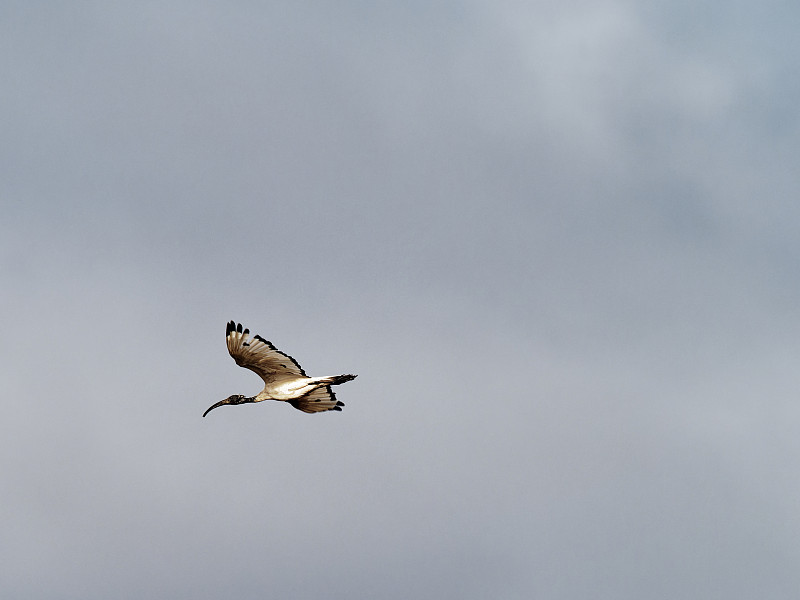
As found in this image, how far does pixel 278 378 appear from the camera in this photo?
2286 inches

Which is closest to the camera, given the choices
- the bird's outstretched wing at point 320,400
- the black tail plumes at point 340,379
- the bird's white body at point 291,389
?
the black tail plumes at point 340,379

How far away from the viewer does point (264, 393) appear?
5847 cm

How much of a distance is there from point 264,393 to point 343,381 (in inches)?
178

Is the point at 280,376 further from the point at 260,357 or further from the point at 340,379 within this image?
the point at 340,379

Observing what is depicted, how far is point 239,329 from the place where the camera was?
5612 cm

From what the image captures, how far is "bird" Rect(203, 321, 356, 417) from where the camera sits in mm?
56188

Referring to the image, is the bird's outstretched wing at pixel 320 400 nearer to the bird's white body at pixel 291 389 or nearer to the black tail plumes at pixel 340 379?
the bird's white body at pixel 291 389

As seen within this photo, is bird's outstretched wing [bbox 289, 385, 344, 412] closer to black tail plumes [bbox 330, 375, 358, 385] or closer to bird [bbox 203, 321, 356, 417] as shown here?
bird [bbox 203, 321, 356, 417]

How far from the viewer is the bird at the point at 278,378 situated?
56.2 metres

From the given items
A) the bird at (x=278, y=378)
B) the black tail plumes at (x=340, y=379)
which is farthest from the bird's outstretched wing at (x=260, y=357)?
the black tail plumes at (x=340, y=379)

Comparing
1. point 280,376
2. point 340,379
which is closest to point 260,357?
point 280,376

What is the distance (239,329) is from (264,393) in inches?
155

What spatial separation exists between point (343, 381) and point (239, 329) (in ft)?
17.1

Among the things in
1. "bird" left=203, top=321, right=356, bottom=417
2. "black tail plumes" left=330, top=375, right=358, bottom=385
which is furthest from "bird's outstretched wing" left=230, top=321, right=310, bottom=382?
"black tail plumes" left=330, top=375, right=358, bottom=385
